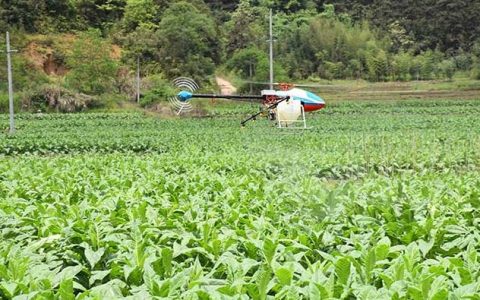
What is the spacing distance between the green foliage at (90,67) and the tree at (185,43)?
21.4ft

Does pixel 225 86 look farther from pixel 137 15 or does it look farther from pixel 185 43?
pixel 137 15

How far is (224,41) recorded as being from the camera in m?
55.1

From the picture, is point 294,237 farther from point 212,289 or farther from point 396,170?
point 396,170

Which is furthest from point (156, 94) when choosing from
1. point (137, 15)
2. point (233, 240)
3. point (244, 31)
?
point (233, 240)

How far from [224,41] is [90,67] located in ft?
53.1

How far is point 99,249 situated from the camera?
13.3 ft

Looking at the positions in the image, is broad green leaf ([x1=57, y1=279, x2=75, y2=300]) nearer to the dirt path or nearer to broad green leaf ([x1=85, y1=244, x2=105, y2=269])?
broad green leaf ([x1=85, y1=244, x2=105, y2=269])

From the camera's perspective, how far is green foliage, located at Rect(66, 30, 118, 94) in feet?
138

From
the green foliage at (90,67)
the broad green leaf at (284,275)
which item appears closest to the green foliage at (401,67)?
the green foliage at (90,67)

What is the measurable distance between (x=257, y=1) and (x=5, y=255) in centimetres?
7398

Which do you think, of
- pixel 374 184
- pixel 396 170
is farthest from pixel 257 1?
pixel 374 184

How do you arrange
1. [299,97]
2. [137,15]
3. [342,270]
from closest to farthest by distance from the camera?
[342,270] → [299,97] → [137,15]

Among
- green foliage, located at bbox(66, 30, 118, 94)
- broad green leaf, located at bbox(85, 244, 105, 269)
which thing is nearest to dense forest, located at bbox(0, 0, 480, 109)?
green foliage, located at bbox(66, 30, 118, 94)

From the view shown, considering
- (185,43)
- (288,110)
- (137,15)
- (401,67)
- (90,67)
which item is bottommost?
(288,110)
